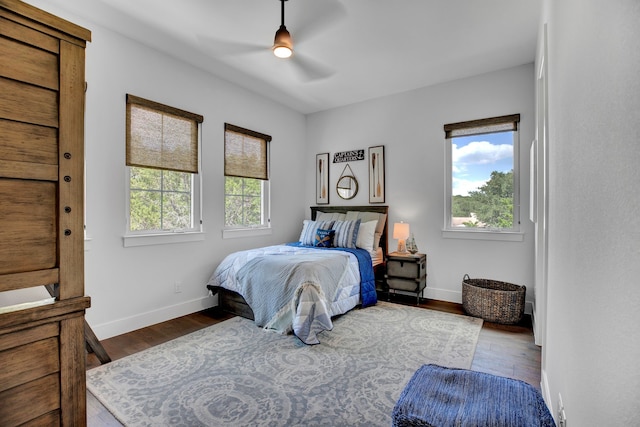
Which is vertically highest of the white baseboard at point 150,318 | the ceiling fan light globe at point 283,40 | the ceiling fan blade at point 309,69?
the ceiling fan blade at point 309,69

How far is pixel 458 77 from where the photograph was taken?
3.93 metres

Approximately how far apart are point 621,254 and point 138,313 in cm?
361

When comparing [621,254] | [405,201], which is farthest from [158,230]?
[621,254]

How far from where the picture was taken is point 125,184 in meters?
3.04

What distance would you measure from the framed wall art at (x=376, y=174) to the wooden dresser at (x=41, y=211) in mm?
3923

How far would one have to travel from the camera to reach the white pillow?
412 centimetres

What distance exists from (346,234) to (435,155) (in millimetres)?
1580

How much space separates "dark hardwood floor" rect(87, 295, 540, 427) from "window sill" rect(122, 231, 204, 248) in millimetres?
846

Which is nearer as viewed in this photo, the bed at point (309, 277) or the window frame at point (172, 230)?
the bed at point (309, 277)

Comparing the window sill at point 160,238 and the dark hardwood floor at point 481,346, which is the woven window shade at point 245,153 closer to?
the window sill at point 160,238

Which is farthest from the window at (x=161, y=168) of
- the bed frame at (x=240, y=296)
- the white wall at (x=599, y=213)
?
the white wall at (x=599, y=213)

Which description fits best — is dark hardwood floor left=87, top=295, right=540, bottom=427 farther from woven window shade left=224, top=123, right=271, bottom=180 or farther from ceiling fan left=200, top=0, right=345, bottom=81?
ceiling fan left=200, top=0, right=345, bottom=81

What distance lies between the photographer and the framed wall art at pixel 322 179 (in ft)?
16.8

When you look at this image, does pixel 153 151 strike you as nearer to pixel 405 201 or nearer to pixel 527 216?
pixel 405 201
